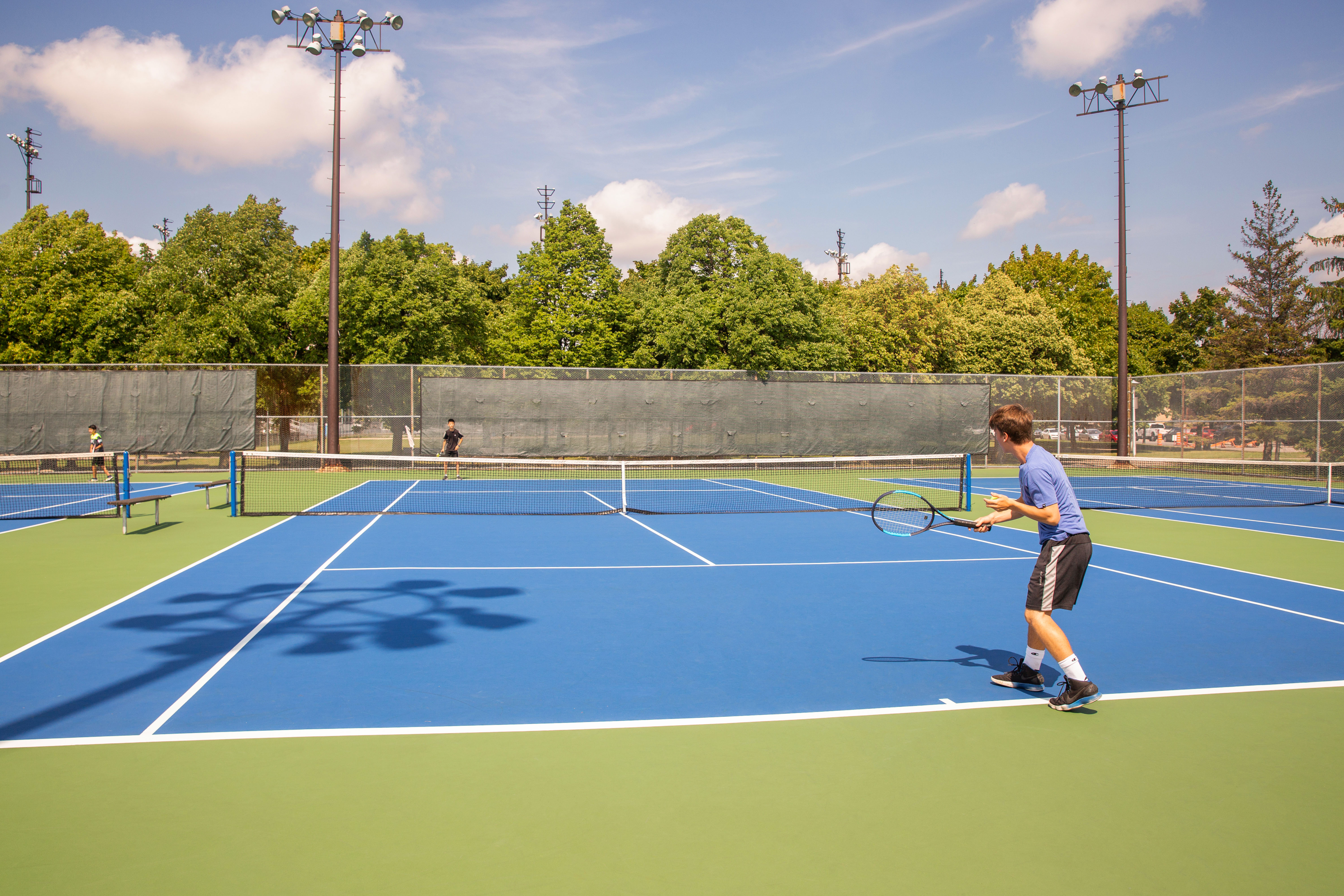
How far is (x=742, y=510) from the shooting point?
15000 mm

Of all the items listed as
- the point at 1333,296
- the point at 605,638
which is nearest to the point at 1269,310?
the point at 1333,296

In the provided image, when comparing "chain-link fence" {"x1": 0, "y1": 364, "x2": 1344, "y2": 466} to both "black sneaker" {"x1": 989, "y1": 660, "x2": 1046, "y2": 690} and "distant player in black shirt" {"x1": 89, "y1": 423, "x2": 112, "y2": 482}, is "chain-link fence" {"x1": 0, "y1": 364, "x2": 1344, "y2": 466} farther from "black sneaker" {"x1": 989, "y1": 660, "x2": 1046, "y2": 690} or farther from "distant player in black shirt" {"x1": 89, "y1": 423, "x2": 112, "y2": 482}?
"black sneaker" {"x1": 989, "y1": 660, "x2": 1046, "y2": 690}

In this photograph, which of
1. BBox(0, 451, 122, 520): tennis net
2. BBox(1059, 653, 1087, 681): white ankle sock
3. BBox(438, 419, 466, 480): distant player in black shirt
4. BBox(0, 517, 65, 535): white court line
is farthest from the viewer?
BBox(438, 419, 466, 480): distant player in black shirt

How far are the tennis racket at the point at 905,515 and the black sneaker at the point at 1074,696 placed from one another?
4.35 feet

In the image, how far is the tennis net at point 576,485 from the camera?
15.0 meters

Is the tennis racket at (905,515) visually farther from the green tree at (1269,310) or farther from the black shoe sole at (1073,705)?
the green tree at (1269,310)

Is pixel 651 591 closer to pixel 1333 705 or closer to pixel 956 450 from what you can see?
pixel 1333 705

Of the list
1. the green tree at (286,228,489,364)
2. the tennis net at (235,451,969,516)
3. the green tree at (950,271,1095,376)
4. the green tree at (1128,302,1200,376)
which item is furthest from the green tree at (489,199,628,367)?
the green tree at (1128,302,1200,376)

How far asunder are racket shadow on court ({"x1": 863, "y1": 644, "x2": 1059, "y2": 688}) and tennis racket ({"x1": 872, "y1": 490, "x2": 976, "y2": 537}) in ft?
2.86

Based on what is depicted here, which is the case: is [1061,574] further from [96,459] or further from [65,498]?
[96,459]

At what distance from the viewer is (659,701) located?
482cm

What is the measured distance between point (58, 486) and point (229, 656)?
1801 centimetres

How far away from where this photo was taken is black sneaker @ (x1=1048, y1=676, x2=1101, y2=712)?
4.60 meters

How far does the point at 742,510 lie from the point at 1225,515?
874 centimetres
